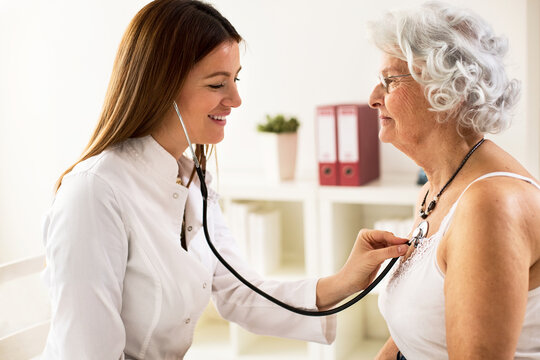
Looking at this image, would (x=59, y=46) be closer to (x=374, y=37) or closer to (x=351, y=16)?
(x=351, y=16)

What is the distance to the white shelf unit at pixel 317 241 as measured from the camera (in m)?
2.41

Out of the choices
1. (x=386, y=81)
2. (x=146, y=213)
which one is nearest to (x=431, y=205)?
(x=386, y=81)

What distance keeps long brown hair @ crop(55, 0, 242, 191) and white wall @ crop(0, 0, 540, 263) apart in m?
0.98

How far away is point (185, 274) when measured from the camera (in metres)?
1.40

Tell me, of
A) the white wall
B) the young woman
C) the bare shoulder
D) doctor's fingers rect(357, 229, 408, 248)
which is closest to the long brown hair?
the young woman

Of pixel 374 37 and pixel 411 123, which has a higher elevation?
pixel 374 37

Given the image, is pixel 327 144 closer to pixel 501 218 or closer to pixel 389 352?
pixel 389 352

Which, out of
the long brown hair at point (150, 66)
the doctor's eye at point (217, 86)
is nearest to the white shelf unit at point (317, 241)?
the doctor's eye at point (217, 86)

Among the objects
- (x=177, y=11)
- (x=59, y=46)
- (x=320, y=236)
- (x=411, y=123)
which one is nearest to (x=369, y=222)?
(x=320, y=236)

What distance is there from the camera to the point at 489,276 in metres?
1.03

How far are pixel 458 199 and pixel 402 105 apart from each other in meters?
0.27

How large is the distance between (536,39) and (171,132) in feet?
4.45

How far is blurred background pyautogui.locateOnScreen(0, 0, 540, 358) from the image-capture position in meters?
2.34

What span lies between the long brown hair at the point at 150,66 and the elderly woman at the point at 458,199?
404mm
